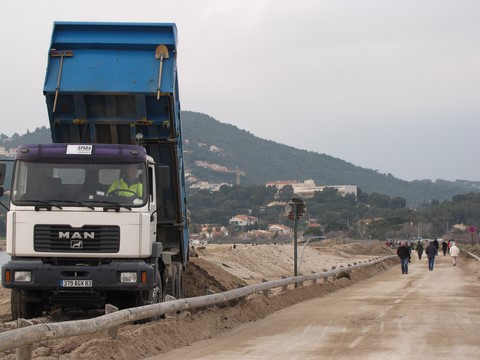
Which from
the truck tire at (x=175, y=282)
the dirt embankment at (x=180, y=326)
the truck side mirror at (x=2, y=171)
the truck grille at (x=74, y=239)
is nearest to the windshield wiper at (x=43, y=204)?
the truck grille at (x=74, y=239)

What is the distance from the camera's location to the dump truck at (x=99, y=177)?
13453 millimetres

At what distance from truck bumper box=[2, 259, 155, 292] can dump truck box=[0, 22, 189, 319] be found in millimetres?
16

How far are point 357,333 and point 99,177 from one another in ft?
A: 15.4

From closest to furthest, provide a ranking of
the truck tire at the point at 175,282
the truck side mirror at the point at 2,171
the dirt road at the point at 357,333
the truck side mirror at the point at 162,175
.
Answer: the dirt road at the point at 357,333
the truck side mirror at the point at 2,171
the truck side mirror at the point at 162,175
the truck tire at the point at 175,282

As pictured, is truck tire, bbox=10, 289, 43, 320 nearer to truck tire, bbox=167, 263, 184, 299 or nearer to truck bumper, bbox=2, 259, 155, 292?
truck bumper, bbox=2, 259, 155, 292

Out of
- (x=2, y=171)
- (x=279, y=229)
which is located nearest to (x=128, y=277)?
(x=2, y=171)

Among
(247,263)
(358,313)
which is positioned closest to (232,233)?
(247,263)

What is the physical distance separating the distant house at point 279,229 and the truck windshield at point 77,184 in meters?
152

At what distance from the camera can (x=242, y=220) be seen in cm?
17462

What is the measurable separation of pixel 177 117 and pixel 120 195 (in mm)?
2485

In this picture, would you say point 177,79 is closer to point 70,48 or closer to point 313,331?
point 70,48

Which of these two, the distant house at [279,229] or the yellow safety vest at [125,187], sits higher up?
the yellow safety vest at [125,187]

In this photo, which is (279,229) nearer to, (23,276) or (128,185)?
(128,185)

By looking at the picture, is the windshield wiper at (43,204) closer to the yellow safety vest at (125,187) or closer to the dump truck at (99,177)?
the dump truck at (99,177)
